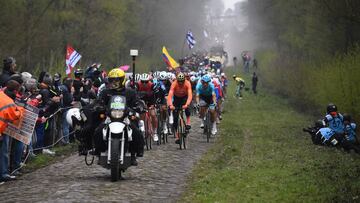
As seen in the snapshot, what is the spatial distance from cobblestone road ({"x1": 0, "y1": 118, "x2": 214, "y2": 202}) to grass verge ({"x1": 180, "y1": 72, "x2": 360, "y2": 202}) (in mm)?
465

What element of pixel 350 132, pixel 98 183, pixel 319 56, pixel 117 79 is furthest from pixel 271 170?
pixel 319 56

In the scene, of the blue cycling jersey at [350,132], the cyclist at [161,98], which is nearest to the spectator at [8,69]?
the cyclist at [161,98]

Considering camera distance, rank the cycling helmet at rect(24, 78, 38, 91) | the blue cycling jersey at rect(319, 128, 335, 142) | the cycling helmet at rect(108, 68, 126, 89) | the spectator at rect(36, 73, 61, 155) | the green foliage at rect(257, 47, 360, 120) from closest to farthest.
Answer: the cycling helmet at rect(108, 68, 126, 89) < the cycling helmet at rect(24, 78, 38, 91) < the spectator at rect(36, 73, 61, 155) < the blue cycling jersey at rect(319, 128, 335, 142) < the green foliage at rect(257, 47, 360, 120)

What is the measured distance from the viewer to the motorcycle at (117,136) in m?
13.2

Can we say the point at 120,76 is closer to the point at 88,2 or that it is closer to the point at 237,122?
the point at 237,122

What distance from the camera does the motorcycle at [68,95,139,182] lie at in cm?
1323

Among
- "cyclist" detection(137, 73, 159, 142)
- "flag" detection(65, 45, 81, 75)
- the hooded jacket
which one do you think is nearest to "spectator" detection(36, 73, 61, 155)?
"cyclist" detection(137, 73, 159, 142)

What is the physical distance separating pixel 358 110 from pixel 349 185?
13990 mm

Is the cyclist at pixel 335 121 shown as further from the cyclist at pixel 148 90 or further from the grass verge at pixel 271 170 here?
the cyclist at pixel 148 90

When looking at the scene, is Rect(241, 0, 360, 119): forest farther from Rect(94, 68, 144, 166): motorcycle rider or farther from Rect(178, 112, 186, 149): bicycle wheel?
Rect(94, 68, 144, 166): motorcycle rider

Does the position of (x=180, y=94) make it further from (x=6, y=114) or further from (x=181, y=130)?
(x=6, y=114)

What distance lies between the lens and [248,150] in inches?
832

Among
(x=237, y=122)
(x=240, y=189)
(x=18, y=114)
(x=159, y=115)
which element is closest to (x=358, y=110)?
(x=237, y=122)

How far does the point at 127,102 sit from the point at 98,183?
186 cm
